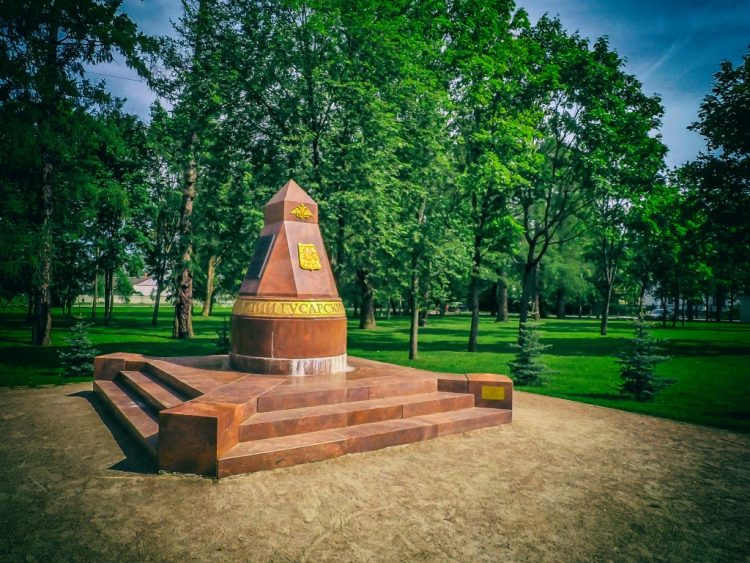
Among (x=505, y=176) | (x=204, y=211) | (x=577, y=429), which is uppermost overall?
(x=505, y=176)

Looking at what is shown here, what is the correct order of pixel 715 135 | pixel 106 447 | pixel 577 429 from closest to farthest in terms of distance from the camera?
pixel 106 447 < pixel 577 429 < pixel 715 135

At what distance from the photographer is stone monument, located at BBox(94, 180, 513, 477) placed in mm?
5297

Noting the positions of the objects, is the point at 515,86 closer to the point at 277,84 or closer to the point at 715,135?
the point at 277,84

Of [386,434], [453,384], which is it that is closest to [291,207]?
[453,384]

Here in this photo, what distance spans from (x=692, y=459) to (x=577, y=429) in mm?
1730

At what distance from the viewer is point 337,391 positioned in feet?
23.4

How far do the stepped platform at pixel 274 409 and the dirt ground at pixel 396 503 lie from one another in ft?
0.77

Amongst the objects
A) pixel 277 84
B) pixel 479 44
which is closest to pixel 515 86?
pixel 479 44

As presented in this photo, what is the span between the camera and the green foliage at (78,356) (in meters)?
11.2

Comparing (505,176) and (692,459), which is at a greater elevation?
(505,176)

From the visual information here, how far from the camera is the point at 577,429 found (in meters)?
7.64

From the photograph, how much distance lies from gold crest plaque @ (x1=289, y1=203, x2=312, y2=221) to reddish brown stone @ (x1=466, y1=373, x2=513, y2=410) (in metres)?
4.95

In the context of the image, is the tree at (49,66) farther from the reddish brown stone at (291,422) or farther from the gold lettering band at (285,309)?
the reddish brown stone at (291,422)

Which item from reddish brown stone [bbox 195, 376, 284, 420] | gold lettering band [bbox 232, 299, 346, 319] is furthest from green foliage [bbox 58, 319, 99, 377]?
reddish brown stone [bbox 195, 376, 284, 420]
